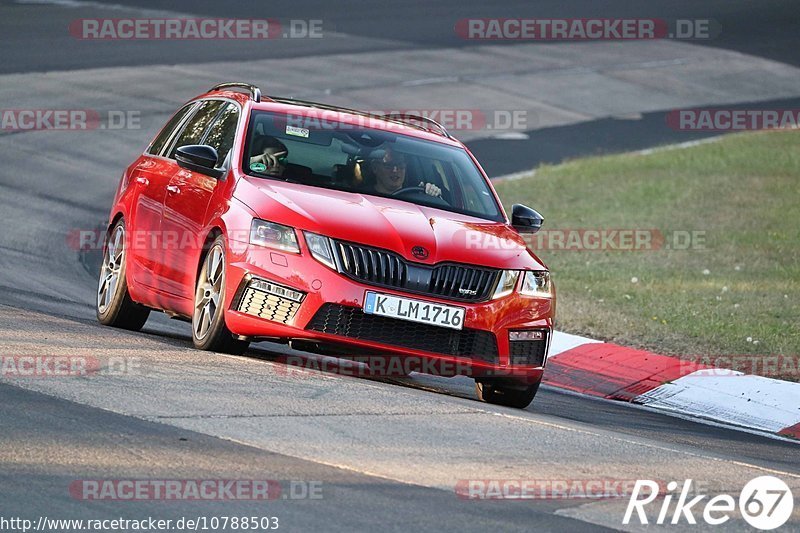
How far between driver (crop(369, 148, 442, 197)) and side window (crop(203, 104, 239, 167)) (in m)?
0.98

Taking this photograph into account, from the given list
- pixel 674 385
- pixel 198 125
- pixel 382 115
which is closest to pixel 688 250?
pixel 674 385

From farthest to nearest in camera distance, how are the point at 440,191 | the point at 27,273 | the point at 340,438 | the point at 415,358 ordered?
the point at 27,273 < the point at 440,191 < the point at 415,358 < the point at 340,438

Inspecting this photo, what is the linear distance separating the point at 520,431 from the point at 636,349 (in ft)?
16.7

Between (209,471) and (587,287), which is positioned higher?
(209,471)

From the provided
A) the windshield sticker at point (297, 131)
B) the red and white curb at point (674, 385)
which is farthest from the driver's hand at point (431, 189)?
the red and white curb at point (674, 385)

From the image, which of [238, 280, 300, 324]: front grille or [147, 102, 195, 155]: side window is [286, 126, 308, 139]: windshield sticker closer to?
[147, 102, 195, 155]: side window

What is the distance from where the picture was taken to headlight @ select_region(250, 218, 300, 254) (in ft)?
29.8

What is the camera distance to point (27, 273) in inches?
555

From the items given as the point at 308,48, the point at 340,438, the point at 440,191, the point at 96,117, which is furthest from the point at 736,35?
the point at 340,438

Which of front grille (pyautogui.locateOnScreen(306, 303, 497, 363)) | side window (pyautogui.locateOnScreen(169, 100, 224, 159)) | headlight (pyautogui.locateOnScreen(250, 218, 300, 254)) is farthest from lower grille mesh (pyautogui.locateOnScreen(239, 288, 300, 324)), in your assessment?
side window (pyautogui.locateOnScreen(169, 100, 224, 159))

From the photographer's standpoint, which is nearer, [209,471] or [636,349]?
[209,471]

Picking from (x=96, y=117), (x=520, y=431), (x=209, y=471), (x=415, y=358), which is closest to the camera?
(x=209, y=471)

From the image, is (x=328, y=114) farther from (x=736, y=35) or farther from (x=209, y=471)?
(x=736, y=35)

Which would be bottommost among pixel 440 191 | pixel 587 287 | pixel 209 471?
pixel 587 287
